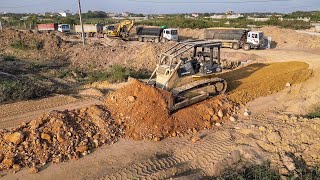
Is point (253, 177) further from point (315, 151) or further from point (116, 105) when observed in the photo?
point (116, 105)

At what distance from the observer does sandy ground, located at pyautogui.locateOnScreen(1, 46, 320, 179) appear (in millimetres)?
8211

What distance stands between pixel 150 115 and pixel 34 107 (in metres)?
5.37

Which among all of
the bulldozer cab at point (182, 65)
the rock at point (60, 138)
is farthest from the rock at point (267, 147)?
the rock at point (60, 138)

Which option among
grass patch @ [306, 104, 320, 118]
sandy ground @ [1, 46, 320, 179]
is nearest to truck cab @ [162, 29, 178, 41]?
grass patch @ [306, 104, 320, 118]

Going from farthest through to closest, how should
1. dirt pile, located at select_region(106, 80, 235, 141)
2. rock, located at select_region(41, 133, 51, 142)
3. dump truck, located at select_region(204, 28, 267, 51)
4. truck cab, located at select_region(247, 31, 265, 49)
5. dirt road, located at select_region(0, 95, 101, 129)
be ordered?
1. dump truck, located at select_region(204, 28, 267, 51)
2. truck cab, located at select_region(247, 31, 265, 49)
3. dirt road, located at select_region(0, 95, 101, 129)
4. dirt pile, located at select_region(106, 80, 235, 141)
5. rock, located at select_region(41, 133, 51, 142)

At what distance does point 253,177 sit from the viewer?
25.7 ft

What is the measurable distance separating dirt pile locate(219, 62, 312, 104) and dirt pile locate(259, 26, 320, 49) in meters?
14.2

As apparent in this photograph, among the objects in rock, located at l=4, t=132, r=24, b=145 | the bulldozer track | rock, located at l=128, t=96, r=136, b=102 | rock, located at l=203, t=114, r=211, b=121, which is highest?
rock, located at l=128, t=96, r=136, b=102

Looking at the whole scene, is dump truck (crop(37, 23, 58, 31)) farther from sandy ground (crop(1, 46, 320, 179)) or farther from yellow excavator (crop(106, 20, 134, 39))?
sandy ground (crop(1, 46, 320, 179))

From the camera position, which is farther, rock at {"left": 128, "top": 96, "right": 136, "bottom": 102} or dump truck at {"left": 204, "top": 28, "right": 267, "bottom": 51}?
dump truck at {"left": 204, "top": 28, "right": 267, "bottom": 51}

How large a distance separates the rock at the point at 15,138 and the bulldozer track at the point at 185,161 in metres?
2.68

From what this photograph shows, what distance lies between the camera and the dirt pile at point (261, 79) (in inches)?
530

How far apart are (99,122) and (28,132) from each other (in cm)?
211

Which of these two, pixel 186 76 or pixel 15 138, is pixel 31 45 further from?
pixel 15 138
